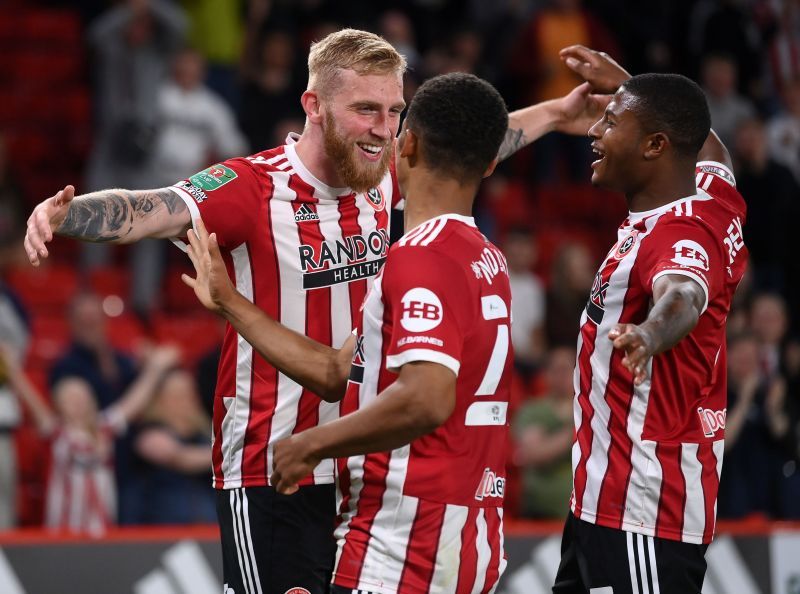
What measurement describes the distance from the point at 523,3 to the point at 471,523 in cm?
1071

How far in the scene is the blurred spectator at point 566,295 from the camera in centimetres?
1114

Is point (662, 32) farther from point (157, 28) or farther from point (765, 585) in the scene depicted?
point (765, 585)

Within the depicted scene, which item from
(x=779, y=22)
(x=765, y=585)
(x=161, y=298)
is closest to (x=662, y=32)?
(x=779, y=22)

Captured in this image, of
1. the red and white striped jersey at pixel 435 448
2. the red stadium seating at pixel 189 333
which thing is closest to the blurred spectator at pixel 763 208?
the red stadium seating at pixel 189 333

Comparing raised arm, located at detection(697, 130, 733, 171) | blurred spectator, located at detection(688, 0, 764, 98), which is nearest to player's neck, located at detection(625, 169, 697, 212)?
raised arm, located at detection(697, 130, 733, 171)

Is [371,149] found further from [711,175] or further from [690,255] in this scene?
[711,175]

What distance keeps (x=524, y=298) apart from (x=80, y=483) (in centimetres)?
445

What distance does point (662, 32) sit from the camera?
14.8 m

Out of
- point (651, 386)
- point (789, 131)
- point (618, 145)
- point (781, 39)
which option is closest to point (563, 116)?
point (618, 145)

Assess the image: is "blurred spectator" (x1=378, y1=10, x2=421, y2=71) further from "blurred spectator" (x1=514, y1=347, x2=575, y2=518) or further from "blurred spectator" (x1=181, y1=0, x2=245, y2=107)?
"blurred spectator" (x1=514, y1=347, x2=575, y2=518)

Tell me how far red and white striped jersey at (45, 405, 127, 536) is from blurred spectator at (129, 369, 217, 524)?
0.22 meters

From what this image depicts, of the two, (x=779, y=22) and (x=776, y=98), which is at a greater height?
(x=779, y=22)

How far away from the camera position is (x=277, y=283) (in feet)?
15.9

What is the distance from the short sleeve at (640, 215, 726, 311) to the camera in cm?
448
